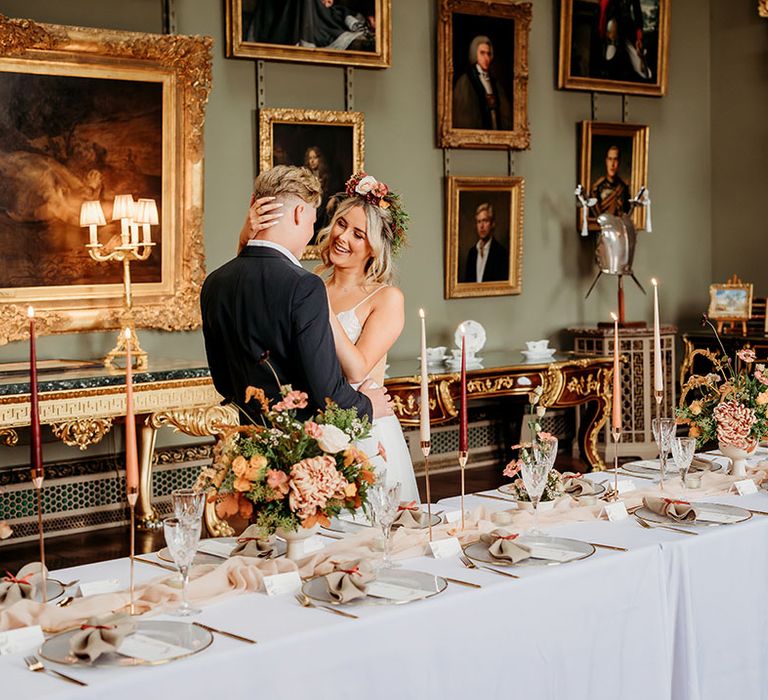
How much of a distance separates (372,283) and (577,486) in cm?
123

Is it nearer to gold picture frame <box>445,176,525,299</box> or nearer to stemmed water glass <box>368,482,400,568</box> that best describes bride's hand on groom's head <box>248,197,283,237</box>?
stemmed water glass <box>368,482,400,568</box>

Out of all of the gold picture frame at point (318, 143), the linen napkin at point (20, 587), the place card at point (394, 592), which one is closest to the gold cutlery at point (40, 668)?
the linen napkin at point (20, 587)

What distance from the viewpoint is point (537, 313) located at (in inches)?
360

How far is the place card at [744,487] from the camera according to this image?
3.75 m

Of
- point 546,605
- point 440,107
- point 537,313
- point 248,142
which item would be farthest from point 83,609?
point 537,313

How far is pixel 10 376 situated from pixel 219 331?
9.69 feet

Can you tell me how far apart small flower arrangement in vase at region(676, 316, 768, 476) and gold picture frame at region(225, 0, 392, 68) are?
4.33 meters

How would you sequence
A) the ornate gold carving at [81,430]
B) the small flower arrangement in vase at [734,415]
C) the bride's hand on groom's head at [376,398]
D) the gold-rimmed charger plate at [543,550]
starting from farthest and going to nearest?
the ornate gold carving at [81,430]
the bride's hand on groom's head at [376,398]
the small flower arrangement in vase at [734,415]
the gold-rimmed charger plate at [543,550]

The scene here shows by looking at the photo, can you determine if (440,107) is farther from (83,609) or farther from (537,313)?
(83,609)

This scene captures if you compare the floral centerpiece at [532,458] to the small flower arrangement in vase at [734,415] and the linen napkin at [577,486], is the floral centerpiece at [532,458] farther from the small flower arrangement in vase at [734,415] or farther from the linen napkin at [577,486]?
the small flower arrangement in vase at [734,415]

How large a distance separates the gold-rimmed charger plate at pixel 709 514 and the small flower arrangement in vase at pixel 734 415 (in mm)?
515

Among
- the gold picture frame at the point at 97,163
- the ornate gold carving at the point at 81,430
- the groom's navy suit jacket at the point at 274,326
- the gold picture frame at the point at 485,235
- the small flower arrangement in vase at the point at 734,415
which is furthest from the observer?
the gold picture frame at the point at 485,235

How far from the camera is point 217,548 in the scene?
10.00 feet

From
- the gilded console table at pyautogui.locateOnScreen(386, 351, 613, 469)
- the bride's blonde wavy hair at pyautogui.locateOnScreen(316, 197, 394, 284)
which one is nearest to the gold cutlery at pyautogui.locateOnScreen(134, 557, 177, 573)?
the bride's blonde wavy hair at pyautogui.locateOnScreen(316, 197, 394, 284)
